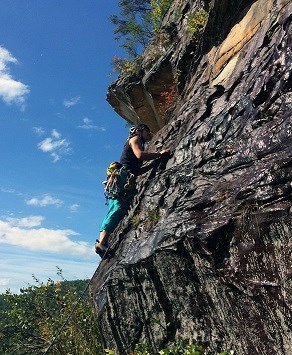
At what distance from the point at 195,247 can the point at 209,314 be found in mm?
1057

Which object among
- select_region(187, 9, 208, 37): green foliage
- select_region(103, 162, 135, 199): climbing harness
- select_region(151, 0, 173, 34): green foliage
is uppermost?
select_region(151, 0, 173, 34): green foliage

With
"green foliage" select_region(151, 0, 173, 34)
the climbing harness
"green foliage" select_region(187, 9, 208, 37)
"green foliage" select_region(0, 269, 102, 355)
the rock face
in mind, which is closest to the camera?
the rock face

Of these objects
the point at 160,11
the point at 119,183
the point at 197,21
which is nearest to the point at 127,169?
the point at 119,183

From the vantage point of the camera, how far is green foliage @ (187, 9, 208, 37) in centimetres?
1157

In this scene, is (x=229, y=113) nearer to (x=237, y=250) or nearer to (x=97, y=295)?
(x=237, y=250)

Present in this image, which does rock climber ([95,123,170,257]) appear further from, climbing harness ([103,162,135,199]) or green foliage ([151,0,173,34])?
green foliage ([151,0,173,34])

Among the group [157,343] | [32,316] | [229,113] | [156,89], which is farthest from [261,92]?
[32,316]

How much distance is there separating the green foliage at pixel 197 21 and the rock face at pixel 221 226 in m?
1.94

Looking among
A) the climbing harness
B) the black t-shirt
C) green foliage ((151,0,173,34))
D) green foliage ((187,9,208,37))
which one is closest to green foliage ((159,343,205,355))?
the climbing harness

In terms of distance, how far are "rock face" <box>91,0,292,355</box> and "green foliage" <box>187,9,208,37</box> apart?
194cm

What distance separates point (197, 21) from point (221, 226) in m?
8.02

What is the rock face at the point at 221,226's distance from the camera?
525 centimetres

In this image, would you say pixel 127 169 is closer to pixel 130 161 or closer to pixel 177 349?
pixel 130 161

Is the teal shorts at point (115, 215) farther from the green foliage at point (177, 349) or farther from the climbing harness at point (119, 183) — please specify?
the green foliage at point (177, 349)
